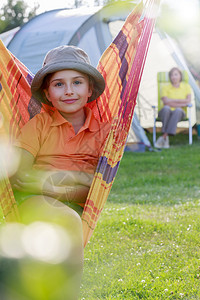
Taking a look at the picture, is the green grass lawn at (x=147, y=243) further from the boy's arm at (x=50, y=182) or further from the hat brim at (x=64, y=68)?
the hat brim at (x=64, y=68)

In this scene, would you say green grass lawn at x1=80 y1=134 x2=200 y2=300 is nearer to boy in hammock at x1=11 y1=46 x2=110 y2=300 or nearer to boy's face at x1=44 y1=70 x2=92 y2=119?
boy in hammock at x1=11 y1=46 x2=110 y2=300

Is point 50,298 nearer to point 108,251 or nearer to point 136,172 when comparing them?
point 108,251

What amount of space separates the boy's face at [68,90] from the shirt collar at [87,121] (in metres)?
0.03

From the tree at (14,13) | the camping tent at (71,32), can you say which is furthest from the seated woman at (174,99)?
the tree at (14,13)

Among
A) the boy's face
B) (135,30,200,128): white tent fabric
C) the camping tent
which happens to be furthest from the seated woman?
the boy's face

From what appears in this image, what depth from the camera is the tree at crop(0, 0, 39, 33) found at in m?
20.4

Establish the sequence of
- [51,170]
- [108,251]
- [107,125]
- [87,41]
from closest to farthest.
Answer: [51,170], [107,125], [108,251], [87,41]

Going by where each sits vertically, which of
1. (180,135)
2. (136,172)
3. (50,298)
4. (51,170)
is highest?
(51,170)

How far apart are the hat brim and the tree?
19.0 m

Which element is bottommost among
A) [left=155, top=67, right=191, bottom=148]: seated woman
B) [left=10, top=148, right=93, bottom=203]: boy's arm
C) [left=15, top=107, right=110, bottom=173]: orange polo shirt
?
[left=155, top=67, right=191, bottom=148]: seated woman

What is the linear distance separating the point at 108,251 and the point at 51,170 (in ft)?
2.54

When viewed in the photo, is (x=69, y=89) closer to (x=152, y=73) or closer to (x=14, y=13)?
(x=152, y=73)

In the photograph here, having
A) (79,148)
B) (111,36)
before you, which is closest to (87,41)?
(111,36)

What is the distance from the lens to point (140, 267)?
2.15 m
